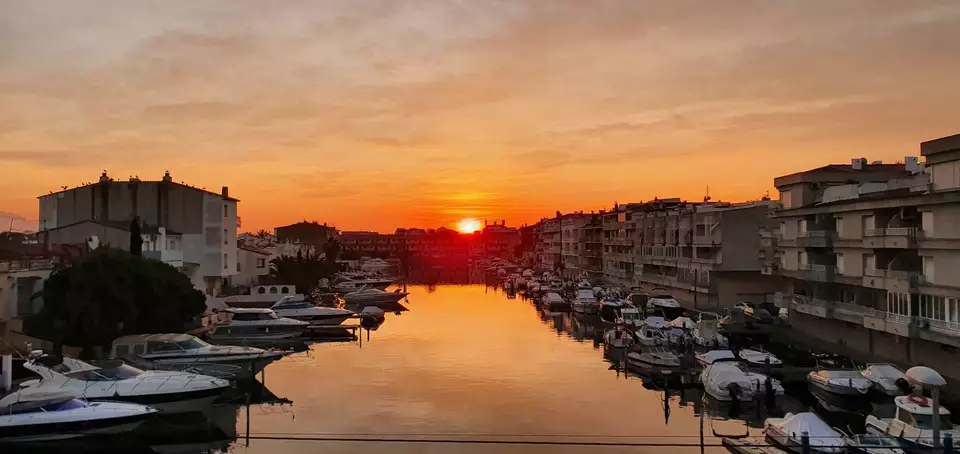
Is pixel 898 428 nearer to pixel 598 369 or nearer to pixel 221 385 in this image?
pixel 598 369

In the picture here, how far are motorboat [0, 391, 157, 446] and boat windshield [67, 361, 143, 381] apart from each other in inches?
91.6

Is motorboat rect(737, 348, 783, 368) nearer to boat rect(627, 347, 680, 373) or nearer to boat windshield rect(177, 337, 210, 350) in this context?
boat rect(627, 347, 680, 373)

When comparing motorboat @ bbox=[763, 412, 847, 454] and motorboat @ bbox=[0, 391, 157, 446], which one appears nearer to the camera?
motorboat @ bbox=[763, 412, 847, 454]

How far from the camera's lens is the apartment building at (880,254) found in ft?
91.3

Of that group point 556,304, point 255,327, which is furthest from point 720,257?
point 255,327

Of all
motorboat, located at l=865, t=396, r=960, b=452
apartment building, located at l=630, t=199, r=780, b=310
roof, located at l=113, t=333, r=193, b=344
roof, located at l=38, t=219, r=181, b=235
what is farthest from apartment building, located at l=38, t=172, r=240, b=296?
motorboat, located at l=865, t=396, r=960, b=452

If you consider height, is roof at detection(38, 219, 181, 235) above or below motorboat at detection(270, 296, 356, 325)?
above

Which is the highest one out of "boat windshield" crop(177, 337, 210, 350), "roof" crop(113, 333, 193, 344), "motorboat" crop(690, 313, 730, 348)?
"roof" crop(113, 333, 193, 344)

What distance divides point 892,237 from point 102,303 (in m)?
35.0

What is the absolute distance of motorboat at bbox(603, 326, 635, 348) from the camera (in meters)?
42.1

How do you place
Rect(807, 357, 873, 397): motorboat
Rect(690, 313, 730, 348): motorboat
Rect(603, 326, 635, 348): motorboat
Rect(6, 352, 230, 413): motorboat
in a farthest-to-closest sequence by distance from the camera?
Rect(603, 326, 635, 348): motorboat, Rect(690, 313, 730, 348): motorboat, Rect(807, 357, 873, 397): motorboat, Rect(6, 352, 230, 413): motorboat

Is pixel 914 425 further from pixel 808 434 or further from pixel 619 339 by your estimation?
pixel 619 339

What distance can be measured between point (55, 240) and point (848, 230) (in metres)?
47.7

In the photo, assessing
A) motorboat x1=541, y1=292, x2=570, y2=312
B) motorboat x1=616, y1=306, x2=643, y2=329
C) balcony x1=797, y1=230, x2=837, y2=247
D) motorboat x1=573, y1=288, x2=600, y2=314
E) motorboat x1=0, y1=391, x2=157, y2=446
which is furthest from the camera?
motorboat x1=541, y1=292, x2=570, y2=312
